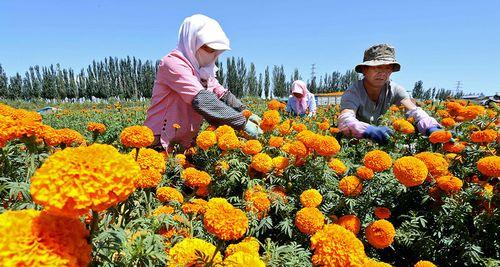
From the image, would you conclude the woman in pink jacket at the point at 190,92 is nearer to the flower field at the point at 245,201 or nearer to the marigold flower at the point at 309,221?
the flower field at the point at 245,201

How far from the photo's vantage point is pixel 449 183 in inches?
62.6

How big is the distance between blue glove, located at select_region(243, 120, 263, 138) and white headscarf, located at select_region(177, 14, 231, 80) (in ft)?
2.04

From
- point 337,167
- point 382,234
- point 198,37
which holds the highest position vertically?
point 198,37

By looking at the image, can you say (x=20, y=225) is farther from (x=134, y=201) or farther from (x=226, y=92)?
(x=226, y=92)

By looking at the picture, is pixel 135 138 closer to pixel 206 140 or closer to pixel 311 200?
pixel 206 140

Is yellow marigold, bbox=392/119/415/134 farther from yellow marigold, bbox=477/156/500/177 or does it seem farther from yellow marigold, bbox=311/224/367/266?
yellow marigold, bbox=311/224/367/266

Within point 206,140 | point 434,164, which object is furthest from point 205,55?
point 434,164

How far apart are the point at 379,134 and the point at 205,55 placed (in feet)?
4.84

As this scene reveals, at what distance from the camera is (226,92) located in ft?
10.5

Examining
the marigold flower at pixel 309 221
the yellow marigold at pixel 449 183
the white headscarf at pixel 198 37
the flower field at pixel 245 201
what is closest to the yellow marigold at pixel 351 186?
the flower field at pixel 245 201

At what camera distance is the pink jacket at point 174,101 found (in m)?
2.52

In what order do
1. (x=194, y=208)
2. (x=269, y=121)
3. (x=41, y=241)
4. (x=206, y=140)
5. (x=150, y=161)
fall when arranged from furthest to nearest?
(x=269, y=121) → (x=206, y=140) → (x=194, y=208) → (x=150, y=161) → (x=41, y=241)

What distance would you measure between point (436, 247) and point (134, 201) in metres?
1.44

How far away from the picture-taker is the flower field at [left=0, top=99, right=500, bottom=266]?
2.14 ft
